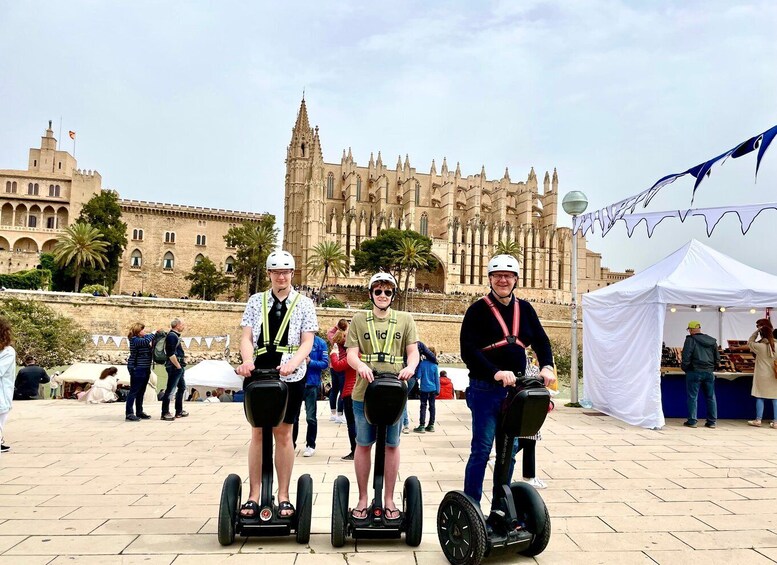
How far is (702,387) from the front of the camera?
28.9 ft

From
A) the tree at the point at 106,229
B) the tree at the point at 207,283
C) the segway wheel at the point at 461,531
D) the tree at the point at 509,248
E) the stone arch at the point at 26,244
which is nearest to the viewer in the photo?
the segway wheel at the point at 461,531

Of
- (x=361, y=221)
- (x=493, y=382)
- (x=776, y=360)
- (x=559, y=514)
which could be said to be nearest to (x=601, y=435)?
(x=776, y=360)

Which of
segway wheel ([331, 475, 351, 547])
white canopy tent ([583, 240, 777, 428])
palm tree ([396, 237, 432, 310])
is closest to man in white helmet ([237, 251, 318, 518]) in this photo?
segway wheel ([331, 475, 351, 547])

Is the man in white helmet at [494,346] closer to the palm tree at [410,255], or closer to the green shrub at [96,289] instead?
the green shrub at [96,289]

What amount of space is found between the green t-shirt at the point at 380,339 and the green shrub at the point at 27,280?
4668 centimetres

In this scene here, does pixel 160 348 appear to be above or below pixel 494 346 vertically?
below

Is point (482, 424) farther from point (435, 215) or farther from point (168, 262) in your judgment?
point (435, 215)

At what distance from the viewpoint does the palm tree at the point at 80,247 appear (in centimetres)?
4316

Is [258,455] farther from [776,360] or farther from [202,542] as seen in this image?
[776,360]

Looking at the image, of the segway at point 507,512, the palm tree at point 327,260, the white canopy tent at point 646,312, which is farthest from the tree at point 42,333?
the palm tree at point 327,260

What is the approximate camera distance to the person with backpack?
8.62m

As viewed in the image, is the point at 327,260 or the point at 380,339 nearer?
the point at 380,339

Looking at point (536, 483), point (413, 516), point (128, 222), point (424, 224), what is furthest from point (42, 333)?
point (424, 224)

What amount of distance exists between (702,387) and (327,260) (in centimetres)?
5059
